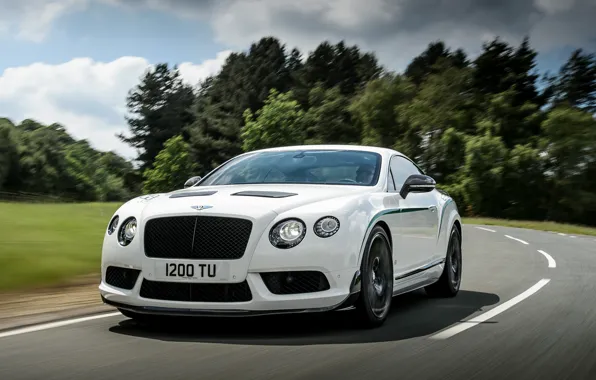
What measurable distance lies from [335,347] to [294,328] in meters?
0.81

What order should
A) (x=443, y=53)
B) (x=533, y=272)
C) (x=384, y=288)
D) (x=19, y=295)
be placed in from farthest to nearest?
(x=443, y=53) → (x=533, y=272) → (x=19, y=295) → (x=384, y=288)

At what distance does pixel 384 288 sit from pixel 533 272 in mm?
5621

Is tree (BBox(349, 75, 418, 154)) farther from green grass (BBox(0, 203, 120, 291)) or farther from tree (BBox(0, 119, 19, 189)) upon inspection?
green grass (BBox(0, 203, 120, 291))

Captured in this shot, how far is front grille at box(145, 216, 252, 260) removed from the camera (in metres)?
5.46

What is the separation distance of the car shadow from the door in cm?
48

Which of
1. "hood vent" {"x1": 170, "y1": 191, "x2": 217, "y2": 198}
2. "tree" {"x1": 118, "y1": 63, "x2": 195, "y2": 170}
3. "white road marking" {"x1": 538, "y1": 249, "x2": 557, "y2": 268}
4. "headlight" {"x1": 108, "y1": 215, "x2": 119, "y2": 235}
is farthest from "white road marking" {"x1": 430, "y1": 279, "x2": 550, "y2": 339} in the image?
"tree" {"x1": 118, "y1": 63, "x2": 195, "y2": 170}

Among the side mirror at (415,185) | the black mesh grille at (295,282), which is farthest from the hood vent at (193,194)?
the side mirror at (415,185)

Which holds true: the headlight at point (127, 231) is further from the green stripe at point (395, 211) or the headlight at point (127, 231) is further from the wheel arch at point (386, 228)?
the wheel arch at point (386, 228)

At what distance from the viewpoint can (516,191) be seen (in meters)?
63.8

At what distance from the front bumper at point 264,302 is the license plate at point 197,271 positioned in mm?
89

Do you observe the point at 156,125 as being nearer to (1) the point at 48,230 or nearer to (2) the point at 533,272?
(1) the point at 48,230

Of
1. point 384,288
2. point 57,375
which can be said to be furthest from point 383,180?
point 57,375

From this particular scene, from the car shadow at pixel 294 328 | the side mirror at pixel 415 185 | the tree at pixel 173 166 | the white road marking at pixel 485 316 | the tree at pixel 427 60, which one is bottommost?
the white road marking at pixel 485 316

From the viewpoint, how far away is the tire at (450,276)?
8.38 meters
